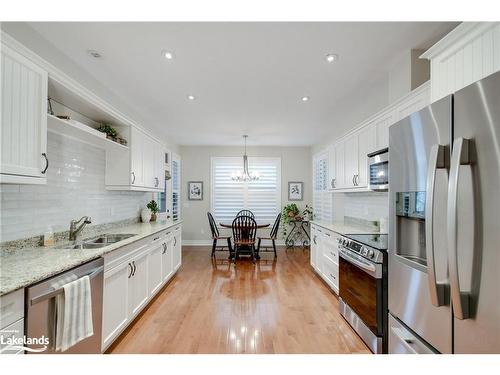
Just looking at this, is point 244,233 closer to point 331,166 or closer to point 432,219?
point 331,166

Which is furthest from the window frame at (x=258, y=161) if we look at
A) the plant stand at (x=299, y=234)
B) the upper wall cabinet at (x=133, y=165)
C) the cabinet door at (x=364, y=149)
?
the cabinet door at (x=364, y=149)

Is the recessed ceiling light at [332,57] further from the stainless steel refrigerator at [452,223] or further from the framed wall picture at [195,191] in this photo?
the framed wall picture at [195,191]

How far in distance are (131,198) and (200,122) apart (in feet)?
6.04

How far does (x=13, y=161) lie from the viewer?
1.51 metres

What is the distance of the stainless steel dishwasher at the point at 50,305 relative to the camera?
1264mm

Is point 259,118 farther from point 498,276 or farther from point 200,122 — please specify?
point 498,276

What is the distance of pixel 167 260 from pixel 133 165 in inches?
57.2

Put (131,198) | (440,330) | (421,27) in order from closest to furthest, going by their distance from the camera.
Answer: (440,330) < (421,27) < (131,198)

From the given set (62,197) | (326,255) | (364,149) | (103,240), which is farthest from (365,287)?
(62,197)

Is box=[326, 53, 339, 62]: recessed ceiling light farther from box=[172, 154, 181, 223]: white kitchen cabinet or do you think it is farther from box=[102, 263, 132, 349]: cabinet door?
box=[172, 154, 181, 223]: white kitchen cabinet

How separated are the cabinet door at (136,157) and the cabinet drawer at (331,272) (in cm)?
286

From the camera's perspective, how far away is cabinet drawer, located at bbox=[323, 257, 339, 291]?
3184 mm
